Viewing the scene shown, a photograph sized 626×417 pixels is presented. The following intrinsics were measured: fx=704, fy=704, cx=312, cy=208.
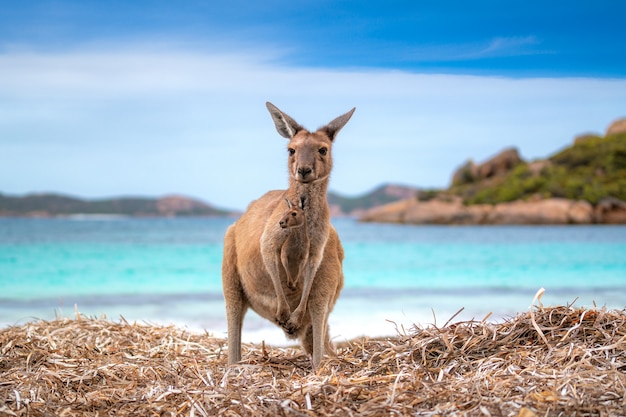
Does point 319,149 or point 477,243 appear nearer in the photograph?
point 319,149

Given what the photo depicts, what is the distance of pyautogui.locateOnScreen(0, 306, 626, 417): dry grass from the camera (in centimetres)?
293

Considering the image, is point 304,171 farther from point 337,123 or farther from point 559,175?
point 559,175

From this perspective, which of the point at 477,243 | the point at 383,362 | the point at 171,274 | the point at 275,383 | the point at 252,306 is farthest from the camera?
the point at 477,243

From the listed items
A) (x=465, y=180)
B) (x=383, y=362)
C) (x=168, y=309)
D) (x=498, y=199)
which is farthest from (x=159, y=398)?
(x=465, y=180)

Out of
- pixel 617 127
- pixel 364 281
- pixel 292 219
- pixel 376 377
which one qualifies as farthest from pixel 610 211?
pixel 376 377

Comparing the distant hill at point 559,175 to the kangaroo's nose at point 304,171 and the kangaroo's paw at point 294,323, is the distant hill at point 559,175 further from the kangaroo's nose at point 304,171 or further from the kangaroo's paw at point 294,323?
the kangaroo's nose at point 304,171

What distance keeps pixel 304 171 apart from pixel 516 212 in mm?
35330

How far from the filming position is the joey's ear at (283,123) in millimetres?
4203

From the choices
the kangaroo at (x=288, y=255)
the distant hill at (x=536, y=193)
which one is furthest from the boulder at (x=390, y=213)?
the kangaroo at (x=288, y=255)

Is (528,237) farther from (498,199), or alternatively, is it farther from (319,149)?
(319,149)

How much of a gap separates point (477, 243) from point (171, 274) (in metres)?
14.1

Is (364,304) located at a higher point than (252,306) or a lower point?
lower

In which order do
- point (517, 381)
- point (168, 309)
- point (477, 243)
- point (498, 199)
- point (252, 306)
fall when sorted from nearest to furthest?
point (517, 381) → point (252, 306) → point (168, 309) → point (477, 243) → point (498, 199)

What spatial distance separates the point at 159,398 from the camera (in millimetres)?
3223
